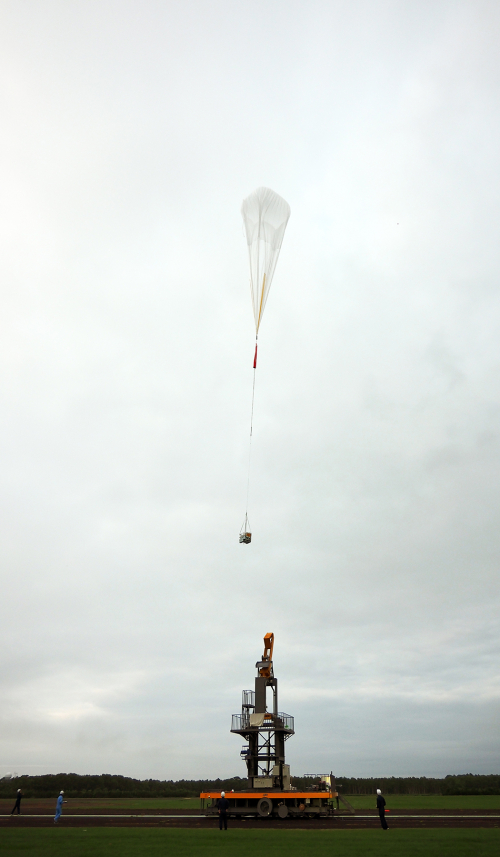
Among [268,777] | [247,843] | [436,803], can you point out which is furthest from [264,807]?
[436,803]

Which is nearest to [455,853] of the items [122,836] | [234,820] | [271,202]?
[122,836]

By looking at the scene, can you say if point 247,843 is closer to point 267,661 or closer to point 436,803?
point 267,661

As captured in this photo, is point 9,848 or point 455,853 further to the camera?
point 9,848

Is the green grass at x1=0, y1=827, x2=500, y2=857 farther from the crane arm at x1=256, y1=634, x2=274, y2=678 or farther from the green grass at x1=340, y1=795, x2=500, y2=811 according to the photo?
the green grass at x1=340, y1=795, x2=500, y2=811

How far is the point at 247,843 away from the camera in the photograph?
59.5ft

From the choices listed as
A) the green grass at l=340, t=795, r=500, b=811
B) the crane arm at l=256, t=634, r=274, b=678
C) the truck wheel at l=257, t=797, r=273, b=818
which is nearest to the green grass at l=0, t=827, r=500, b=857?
the truck wheel at l=257, t=797, r=273, b=818

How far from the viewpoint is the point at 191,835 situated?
2100cm

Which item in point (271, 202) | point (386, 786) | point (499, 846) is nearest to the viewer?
→ point (499, 846)

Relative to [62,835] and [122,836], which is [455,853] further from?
[62,835]

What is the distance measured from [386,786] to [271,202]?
96223 mm

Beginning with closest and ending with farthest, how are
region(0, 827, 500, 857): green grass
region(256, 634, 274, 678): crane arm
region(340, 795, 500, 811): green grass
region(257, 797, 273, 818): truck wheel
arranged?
1. region(0, 827, 500, 857): green grass
2. region(257, 797, 273, 818): truck wheel
3. region(256, 634, 274, 678): crane arm
4. region(340, 795, 500, 811): green grass

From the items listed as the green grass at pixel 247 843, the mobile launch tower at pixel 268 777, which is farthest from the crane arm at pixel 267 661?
the green grass at pixel 247 843

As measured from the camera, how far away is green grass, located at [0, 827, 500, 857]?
15.5m

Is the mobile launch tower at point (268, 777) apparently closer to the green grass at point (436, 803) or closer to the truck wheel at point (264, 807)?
the truck wheel at point (264, 807)
